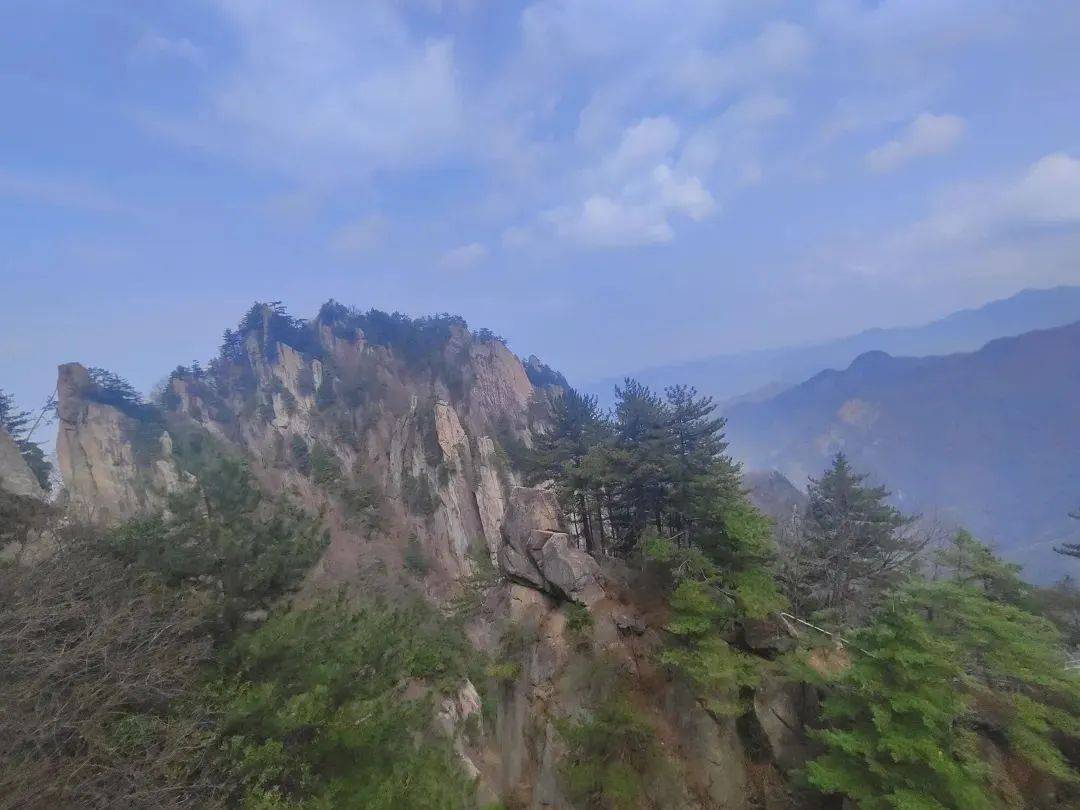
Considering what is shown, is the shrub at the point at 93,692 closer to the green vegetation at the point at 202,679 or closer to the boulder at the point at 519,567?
the green vegetation at the point at 202,679

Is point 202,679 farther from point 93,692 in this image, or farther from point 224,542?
point 224,542

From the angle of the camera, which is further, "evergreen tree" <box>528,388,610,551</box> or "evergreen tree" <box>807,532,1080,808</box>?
"evergreen tree" <box>528,388,610,551</box>

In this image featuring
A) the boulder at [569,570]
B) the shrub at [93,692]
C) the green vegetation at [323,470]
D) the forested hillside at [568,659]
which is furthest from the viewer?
the green vegetation at [323,470]

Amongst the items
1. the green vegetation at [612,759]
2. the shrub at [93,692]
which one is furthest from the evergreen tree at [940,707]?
the shrub at [93,692]

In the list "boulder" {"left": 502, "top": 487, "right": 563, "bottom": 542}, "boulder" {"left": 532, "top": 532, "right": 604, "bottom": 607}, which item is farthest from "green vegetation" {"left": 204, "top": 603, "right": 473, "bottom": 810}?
"boulder" {"left": 502, "top": 487, "right": 563, "bottom": 542}

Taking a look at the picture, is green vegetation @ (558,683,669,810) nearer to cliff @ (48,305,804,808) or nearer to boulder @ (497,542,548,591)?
cliff @ (48,305,804,808)

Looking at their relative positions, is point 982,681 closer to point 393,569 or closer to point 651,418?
point 651,418
